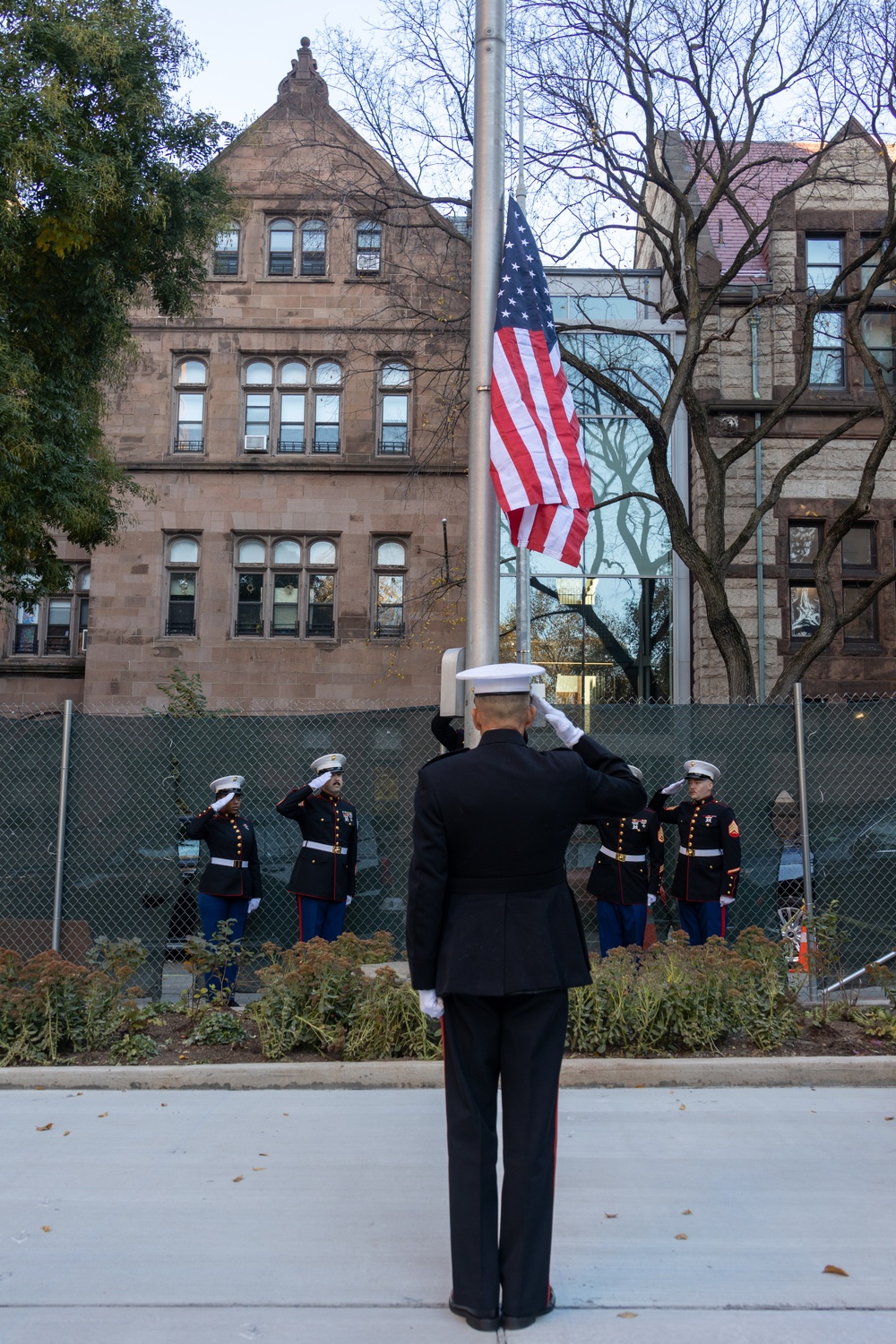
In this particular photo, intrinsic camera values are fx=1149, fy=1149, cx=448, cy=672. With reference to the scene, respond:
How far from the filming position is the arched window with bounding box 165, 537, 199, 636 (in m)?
22.8

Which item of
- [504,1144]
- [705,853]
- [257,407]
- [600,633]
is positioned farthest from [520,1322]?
[257,407]

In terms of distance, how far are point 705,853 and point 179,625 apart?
15.5m

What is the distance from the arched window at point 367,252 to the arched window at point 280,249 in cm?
131

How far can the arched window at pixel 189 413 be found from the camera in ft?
76.0

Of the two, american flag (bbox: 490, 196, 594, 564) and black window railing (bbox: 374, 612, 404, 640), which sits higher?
american flag (bbox: 490, 196, 594, 564)

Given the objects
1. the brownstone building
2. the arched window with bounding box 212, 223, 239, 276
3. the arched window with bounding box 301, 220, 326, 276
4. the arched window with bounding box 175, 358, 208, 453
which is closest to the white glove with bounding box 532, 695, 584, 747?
the brownstone building

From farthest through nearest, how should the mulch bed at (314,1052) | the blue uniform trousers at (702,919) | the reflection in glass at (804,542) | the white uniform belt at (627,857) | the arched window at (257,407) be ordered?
the arched window at (257,407) → the reflection in glass at (804,542) → the white uniform belt at (627,857) → the blue uniform trousers at (702,919) → the mulch bed at (314,1052)

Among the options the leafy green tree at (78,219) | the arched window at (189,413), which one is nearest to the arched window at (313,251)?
the arched window at (189,413)

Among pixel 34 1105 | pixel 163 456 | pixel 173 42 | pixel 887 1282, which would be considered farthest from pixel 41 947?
pixel 163 456

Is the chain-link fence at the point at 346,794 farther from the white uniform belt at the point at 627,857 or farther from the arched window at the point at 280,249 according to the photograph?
the arched window at the point at 280,249

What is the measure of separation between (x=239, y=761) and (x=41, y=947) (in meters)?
2.15

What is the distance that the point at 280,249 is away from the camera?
23.5 m

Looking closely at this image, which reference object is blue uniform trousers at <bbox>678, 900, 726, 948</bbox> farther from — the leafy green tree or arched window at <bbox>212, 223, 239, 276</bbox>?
arched window at <bbox>212, 223, 239, 276</bbox>

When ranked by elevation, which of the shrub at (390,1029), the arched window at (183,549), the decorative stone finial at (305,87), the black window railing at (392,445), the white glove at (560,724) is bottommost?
the shrub at (390,1029)
